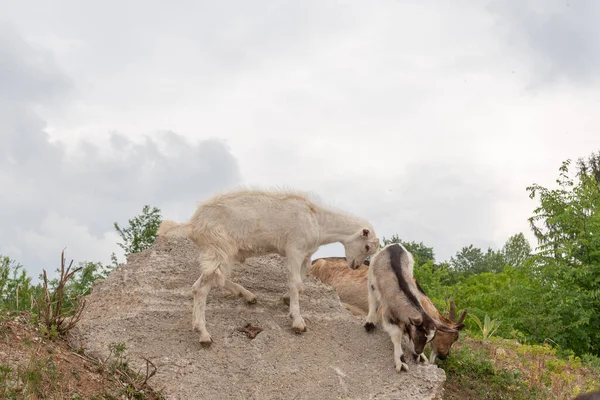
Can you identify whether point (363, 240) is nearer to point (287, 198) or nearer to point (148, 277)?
point (287, 198)

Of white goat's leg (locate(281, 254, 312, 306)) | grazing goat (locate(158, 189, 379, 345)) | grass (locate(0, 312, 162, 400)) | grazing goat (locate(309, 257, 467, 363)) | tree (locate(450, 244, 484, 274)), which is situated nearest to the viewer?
grass (locate(0, 312, 162, 400))

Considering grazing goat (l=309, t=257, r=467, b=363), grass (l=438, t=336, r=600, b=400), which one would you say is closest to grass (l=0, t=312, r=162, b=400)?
grazing goat (l=309, t=257, r=467, b=363)

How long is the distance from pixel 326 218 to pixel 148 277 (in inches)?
117

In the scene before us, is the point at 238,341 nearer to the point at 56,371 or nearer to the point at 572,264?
the point at 56,371

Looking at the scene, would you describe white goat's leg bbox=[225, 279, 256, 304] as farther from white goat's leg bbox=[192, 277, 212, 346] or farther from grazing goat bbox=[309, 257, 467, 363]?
grazing goat bbox=[309, 257, 467, 363]

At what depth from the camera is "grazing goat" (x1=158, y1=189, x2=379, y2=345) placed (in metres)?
9.35

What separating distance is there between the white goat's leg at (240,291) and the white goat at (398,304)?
1.80 metres

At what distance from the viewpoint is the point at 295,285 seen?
32.3ft

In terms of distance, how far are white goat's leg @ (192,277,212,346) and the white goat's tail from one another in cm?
91

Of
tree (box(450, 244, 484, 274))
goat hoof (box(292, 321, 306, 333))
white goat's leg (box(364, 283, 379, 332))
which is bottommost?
goat hoof (box(292, 321, 306, 333))

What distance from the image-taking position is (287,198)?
10.2 metres

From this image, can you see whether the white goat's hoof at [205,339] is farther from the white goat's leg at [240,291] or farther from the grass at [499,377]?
the grass at [499,377]

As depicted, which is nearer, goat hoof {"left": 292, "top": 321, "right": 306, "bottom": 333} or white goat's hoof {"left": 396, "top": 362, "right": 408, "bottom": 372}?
white goat's hoof {"left": 396, "top": 362, "right": 408, "bottom": 372}

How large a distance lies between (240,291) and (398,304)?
2.55m
